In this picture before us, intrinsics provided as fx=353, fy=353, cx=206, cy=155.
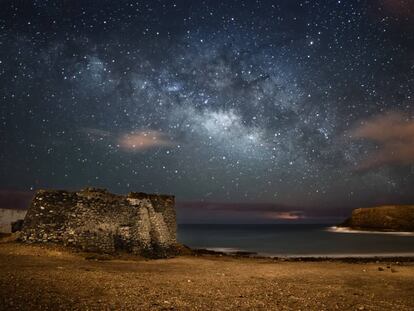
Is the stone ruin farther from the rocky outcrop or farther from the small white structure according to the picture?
the rocky outcrop

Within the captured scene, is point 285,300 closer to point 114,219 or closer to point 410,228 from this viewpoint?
point 114,219

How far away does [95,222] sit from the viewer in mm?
18625

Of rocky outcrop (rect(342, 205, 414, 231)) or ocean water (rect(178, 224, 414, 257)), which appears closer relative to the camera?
ocean water (rect(178, 224, 414, 257))

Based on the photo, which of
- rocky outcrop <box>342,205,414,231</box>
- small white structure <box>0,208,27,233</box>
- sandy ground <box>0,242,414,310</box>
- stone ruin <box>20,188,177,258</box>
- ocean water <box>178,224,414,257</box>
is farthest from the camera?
rocky outcrop <box>342,205,414,231</box>

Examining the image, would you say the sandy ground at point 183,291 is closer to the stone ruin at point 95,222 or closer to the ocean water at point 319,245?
the stone ruin at point 95,222

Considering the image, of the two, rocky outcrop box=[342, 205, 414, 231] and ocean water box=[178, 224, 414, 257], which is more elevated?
rocky outcrop box=[342, 205, 414, 231]

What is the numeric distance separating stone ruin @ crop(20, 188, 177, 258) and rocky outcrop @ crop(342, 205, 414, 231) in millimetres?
91944

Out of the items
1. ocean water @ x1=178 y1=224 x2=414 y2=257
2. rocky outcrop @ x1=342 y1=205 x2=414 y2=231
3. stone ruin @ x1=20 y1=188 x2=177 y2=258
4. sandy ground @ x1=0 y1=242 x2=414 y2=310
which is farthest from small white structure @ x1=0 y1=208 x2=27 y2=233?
rocky outcrop @ x1=342 y1=205 x2=414 y2=231

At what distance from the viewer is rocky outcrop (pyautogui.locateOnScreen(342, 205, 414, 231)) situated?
96.2 metres

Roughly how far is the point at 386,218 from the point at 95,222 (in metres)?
100

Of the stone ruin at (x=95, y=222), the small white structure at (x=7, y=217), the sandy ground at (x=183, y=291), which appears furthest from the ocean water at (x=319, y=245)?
the sandy ground at (x=183, y=291)

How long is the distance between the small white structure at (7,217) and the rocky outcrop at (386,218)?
9214 cm

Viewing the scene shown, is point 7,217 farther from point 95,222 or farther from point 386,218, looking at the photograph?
point 386,218

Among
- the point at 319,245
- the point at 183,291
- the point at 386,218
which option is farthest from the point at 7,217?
the point at 386,218
